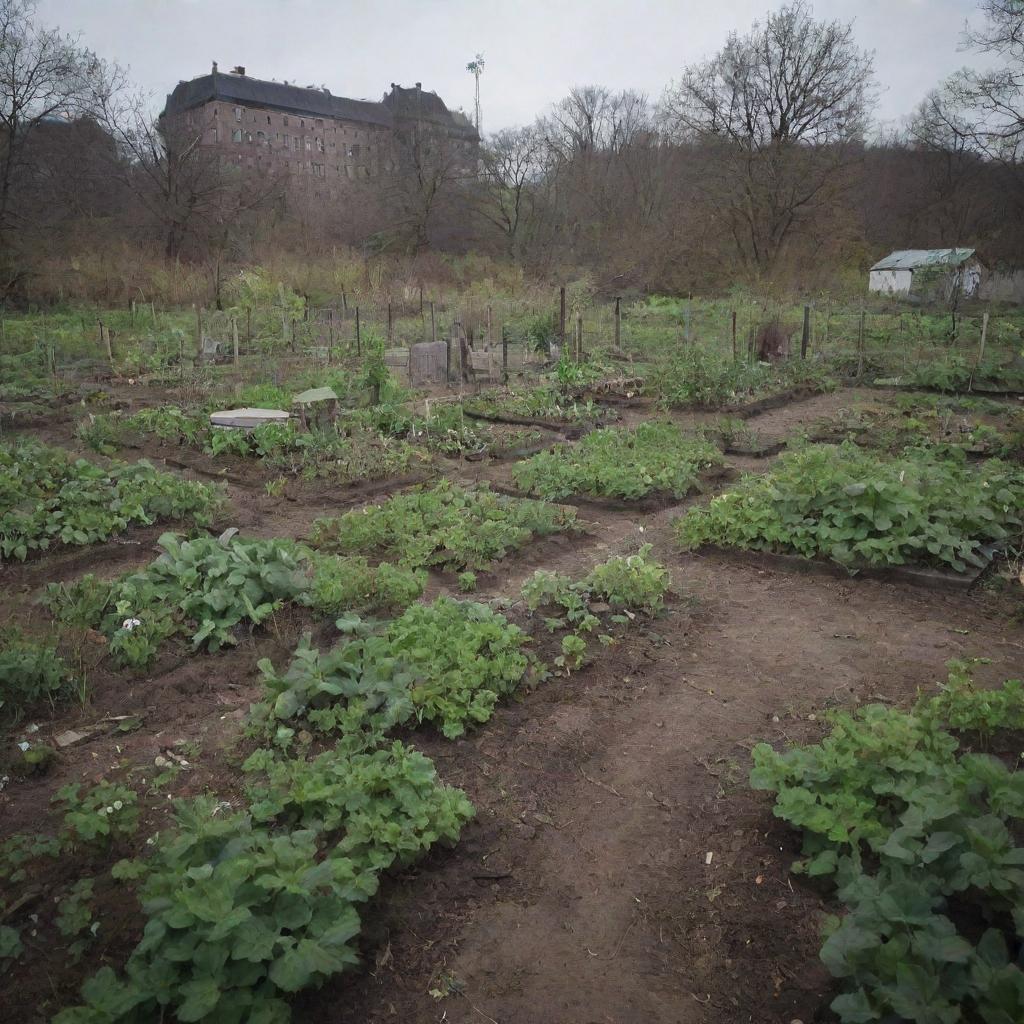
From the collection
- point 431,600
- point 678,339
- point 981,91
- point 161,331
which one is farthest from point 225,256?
point 431,600

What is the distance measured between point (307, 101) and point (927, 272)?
41.7m

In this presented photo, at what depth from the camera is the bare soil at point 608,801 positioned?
92.0 inches

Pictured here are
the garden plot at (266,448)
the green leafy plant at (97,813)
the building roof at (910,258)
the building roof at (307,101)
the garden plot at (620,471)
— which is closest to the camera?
the green leafy plant at (97,813)

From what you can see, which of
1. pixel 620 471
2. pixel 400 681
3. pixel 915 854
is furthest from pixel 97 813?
pixel 620 471

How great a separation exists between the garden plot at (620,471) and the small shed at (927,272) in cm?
1753

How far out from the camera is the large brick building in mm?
41500

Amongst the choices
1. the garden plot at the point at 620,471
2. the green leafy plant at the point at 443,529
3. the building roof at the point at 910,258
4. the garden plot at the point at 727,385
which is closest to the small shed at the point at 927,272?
the building roof at the point at 910,258

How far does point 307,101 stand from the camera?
168 ft

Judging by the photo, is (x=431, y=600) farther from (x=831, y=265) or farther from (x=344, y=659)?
(x=831, y=265)

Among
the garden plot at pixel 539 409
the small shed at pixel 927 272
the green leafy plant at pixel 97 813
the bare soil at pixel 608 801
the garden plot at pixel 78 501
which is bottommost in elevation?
the bare soil at pixel 608 801

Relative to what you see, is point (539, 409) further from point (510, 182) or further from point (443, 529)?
point (510, 182)

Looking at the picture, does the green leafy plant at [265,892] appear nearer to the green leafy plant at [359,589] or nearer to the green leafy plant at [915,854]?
the green leafy plant at [915,854]

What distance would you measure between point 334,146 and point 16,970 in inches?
2256

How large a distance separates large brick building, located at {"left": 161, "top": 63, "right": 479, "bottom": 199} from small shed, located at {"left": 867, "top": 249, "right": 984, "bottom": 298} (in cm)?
1990
